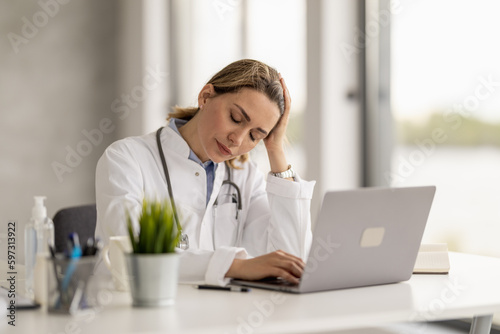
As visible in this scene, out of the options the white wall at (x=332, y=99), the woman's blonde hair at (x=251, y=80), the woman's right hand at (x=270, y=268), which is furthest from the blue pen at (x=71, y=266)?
the white wall at (x=332, y=99)

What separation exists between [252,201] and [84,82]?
3118 millimetres

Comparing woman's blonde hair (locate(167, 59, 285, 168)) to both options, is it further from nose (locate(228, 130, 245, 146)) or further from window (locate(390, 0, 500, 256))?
window (locate(390, 0, 500, 256))

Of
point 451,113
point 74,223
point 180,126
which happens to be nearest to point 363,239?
point 180,126

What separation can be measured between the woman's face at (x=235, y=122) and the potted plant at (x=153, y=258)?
72 centimetres

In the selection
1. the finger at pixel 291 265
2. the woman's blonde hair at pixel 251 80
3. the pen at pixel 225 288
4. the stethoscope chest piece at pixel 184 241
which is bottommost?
the stethoscope chest piece at pixel 184 241

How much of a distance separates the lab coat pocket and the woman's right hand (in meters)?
0.55

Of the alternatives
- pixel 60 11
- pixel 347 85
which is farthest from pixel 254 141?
pixel 60 11

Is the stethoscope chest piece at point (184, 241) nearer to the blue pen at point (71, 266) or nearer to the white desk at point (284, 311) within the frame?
the white desk at point (284, 311)

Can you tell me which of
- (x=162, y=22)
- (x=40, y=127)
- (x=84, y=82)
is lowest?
(x=40, y=127)

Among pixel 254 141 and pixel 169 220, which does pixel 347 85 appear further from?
pixel 169 220

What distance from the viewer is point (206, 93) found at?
6.86 ft

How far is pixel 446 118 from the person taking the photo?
267cm

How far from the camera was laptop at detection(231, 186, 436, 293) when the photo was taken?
141cm

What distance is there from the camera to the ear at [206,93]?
207 cm
